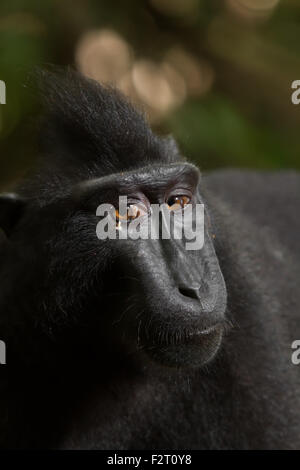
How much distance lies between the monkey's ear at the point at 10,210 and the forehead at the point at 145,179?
0.41 meters

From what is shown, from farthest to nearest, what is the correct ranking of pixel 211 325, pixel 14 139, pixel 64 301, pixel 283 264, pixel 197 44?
pixel 197 44
pixel 14 139
pixel 283 264
pixel 64 301
pixel 211 325

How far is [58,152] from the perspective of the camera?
317 cm

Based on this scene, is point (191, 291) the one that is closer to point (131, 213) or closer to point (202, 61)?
point (131, 213)

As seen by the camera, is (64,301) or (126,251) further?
(64,301)

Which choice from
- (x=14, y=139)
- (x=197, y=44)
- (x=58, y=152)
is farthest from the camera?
(x=197, y=44)

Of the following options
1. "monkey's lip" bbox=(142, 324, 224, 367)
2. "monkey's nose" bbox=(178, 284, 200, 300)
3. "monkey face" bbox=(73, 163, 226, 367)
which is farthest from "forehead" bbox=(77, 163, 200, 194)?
"monkey's lip" bbox=(142, 324, 224, 367)

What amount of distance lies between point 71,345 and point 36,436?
0.47m

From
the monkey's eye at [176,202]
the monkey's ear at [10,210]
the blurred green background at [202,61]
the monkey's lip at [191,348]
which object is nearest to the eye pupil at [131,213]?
the monkey's eye at [176,202]

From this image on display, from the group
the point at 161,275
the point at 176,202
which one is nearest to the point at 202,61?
the point at 176,202

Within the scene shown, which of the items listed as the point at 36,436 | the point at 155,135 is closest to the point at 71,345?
the point at 36,436

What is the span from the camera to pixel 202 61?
7430mm

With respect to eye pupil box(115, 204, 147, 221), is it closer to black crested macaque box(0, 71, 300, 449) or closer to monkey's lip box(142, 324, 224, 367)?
black crested macaque box(0, 71, 300, 449)
